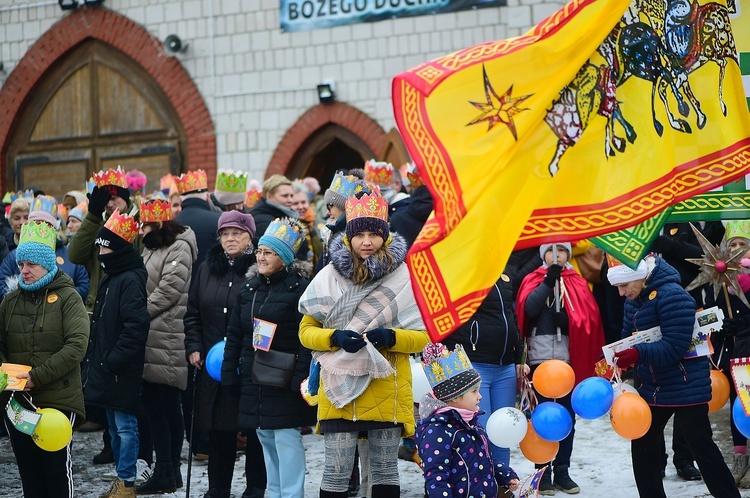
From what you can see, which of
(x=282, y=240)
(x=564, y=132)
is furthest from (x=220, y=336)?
(x=564, y=132)

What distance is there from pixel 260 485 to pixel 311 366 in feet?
5.86

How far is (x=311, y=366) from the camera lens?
273 inches

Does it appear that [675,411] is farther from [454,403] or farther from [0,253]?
[0,253]

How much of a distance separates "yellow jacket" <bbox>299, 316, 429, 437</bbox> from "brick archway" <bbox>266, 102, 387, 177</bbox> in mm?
9927

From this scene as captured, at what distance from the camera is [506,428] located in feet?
19.8

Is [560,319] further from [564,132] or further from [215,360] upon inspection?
[564,132]

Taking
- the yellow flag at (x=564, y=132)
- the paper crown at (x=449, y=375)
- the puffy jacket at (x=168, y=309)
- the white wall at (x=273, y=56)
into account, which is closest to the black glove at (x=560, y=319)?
the paper crown at (x=449, y=375)

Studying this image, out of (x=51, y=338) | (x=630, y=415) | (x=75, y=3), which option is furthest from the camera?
(x=75, y=3)

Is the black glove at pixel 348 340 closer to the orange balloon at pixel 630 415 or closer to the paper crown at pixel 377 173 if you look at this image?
the orange balloon at pixel 630 415

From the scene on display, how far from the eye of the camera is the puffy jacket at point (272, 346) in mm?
7375

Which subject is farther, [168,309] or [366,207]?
[168,309]

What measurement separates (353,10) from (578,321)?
9.39 m

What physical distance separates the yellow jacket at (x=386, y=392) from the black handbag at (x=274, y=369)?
0.62 m

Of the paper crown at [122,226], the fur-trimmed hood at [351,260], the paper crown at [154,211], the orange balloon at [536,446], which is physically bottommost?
the orange balloon at [536,446]
